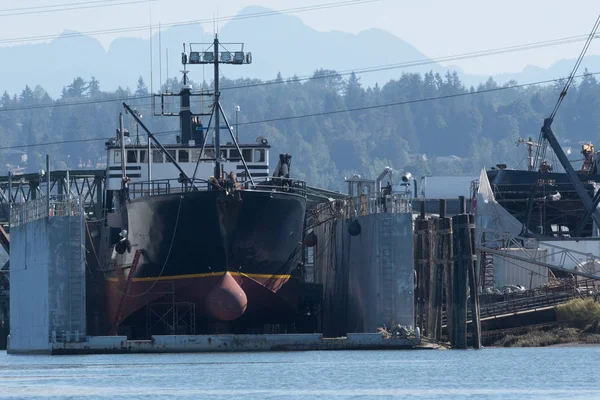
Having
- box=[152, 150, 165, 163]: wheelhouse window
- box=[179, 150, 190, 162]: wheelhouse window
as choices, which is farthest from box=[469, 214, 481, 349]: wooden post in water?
box=[152, 150, 165, 163]: wheelhouse window

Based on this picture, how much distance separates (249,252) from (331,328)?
9075 mm

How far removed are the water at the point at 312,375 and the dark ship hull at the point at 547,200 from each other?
1036 inches

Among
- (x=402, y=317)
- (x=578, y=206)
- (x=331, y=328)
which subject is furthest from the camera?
(x=578, y=206)

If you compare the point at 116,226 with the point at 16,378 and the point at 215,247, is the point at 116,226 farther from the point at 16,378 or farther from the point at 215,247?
the point at 16,378

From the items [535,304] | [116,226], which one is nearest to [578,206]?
[535,304]

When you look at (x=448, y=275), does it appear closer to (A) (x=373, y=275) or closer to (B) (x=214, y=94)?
(A) (x=373, y=275)

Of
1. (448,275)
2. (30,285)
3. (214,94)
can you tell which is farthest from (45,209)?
(448,275)

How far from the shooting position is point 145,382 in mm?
37969

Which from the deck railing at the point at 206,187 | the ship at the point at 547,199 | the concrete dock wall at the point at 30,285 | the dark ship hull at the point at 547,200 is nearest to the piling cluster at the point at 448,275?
the deck railing at the point at 206,187

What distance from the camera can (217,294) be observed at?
47438 millimetres

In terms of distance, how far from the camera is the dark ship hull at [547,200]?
75.1 metres

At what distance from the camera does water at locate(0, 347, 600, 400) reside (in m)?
34.6

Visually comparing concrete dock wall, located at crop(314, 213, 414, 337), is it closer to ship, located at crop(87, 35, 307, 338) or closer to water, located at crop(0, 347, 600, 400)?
water, located at crop(0, 347, 600, 400)

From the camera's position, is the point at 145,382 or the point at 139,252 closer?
the point at 145,382
